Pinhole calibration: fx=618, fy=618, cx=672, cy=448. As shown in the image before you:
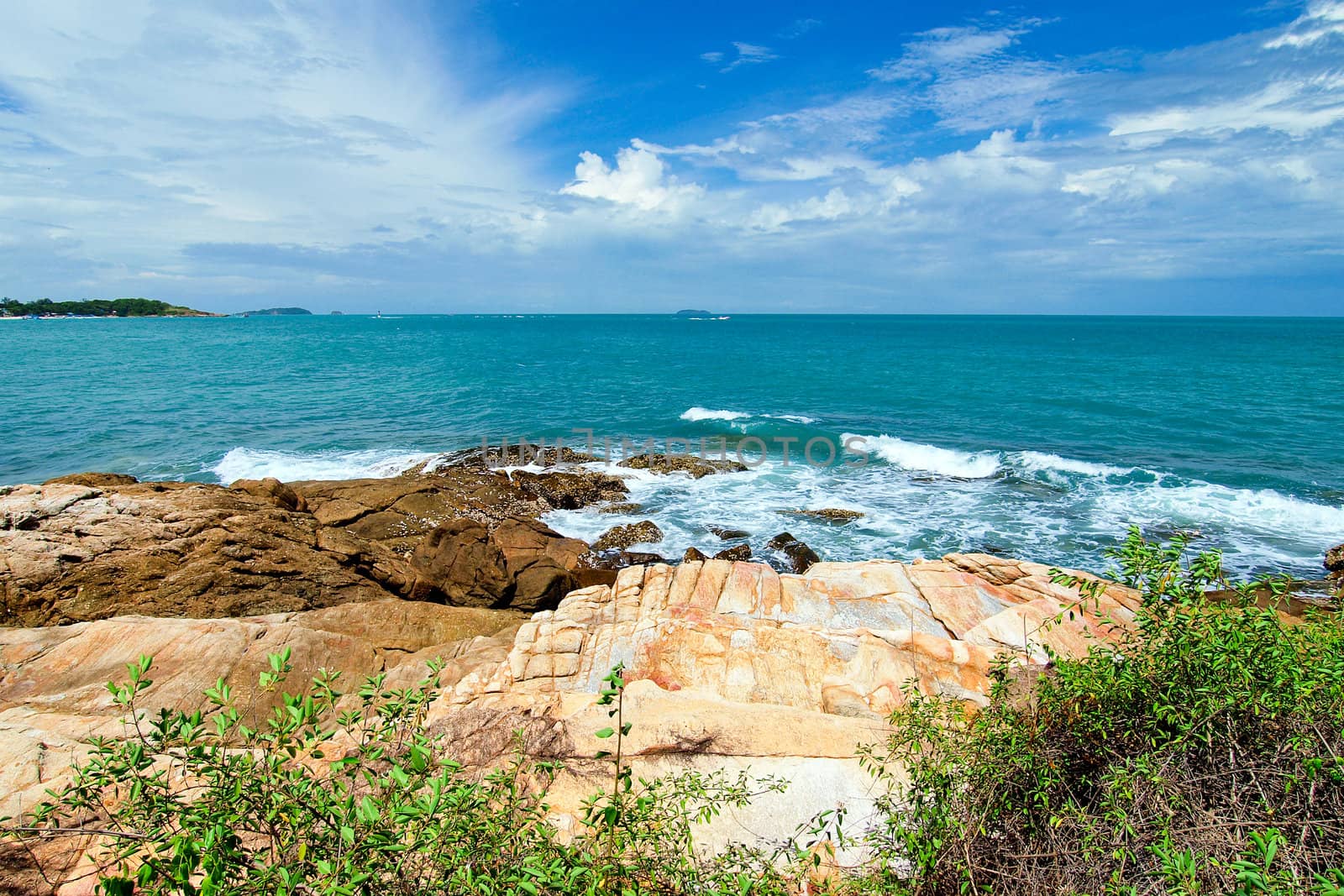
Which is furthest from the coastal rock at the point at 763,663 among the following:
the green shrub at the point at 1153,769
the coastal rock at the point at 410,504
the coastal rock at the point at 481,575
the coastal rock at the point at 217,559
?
the coastal rock at the point at 410,504

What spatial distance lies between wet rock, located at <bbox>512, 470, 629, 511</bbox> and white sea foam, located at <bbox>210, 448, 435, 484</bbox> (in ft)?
22.6

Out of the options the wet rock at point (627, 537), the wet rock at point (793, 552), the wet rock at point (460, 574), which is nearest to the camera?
the wet rock at point (460, 574)

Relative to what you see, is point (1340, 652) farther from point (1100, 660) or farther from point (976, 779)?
point (976, 779)

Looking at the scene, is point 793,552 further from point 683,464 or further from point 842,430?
point 842,430

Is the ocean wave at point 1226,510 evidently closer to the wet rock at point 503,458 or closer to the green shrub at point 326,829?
the wet rock at point 503,458

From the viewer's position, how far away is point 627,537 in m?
21.2

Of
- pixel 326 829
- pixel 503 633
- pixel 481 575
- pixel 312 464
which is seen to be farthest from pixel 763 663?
pixel 312 464

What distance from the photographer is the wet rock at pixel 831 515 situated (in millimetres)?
23066

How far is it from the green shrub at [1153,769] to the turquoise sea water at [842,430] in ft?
48.5

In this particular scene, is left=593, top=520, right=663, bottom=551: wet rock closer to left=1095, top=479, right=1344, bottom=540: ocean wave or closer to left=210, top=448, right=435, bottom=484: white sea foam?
left=210, top=448, right=435, bottom=484: white sea foam

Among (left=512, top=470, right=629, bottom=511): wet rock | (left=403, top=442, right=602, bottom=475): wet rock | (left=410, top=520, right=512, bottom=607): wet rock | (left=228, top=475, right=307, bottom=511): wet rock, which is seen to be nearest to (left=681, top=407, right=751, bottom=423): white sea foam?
(left=403, top=442, right=602, bottom=475): wet rock

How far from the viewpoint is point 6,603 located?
1130cm

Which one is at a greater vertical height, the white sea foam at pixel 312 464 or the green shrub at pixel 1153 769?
the green shrub at pixel 1153 769

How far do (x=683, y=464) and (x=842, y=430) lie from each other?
1250 centimetres
